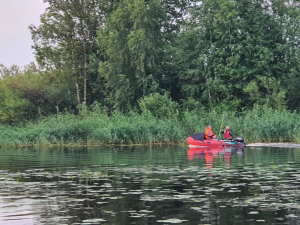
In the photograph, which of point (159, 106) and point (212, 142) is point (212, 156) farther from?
point (159, 106)

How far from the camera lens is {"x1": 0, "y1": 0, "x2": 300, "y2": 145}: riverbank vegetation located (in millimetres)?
45666

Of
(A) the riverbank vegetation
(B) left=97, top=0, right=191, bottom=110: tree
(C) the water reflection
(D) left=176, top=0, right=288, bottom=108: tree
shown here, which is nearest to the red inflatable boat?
(C) the water reflection

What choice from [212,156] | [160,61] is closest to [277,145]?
[212,156]

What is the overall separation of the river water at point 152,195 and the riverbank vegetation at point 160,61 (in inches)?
961

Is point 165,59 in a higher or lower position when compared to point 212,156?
higher

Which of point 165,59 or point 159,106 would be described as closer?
point 159,106

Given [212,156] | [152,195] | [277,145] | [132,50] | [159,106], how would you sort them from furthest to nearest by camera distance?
[132,50]
[159,106]
[277,145]
[212,156]
[152,195]

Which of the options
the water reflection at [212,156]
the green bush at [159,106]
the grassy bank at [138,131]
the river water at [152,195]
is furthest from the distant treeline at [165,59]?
the river water at [152,195]

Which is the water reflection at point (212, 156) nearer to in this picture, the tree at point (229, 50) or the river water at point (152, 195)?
the river water at point (152, 195)

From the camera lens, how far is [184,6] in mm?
55469

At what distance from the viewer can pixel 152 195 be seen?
35.0ft

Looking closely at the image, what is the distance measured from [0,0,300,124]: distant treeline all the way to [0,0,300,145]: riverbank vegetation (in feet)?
0.33

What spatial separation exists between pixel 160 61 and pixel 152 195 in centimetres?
3994

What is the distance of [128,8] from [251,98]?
1425 cm
